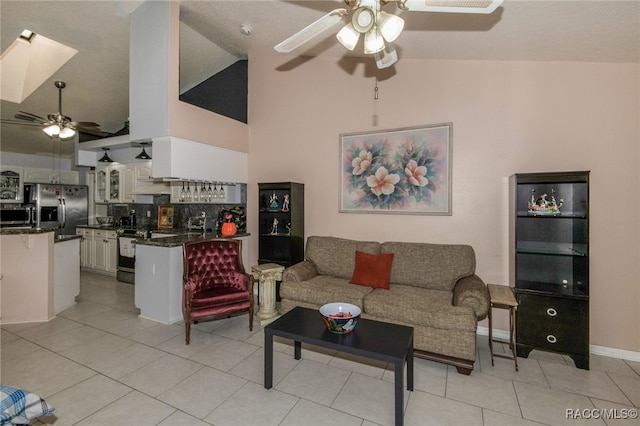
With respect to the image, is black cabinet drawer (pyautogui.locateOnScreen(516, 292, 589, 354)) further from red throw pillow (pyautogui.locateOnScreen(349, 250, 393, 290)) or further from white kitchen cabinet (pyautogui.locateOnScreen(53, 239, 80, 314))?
white kitchen cabinet (pyautogui.locateOnScreen(53, 239, 80, 314))

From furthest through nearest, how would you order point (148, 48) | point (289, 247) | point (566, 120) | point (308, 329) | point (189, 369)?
point (289, 247), point (148, 48), point (566, 120), point (189, 369), point (308, 329)

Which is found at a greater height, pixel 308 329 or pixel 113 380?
pixel 308 329

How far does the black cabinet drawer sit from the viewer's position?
2.63 metres

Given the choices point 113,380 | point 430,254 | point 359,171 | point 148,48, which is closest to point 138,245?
point 113,380

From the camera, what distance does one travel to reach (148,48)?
11.6 feet

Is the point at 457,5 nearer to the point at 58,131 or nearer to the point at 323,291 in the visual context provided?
the point at 323,291

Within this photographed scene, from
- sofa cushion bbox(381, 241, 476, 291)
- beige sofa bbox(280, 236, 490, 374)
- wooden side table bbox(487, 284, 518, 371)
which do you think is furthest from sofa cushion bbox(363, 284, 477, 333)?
wooden side table bbox(487, 284, 518, 371)

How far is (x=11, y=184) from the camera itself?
618 centimetres

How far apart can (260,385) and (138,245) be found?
8.22 feet

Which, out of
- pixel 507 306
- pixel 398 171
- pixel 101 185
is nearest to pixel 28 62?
pixel 101 185

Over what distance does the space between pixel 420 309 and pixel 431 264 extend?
73 centimetres

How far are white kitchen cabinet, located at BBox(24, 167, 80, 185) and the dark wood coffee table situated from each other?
7390 millimetres

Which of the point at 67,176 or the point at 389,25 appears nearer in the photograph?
the point at 389,25

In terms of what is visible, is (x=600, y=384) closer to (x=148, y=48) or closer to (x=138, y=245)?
(x=138, y=245)
